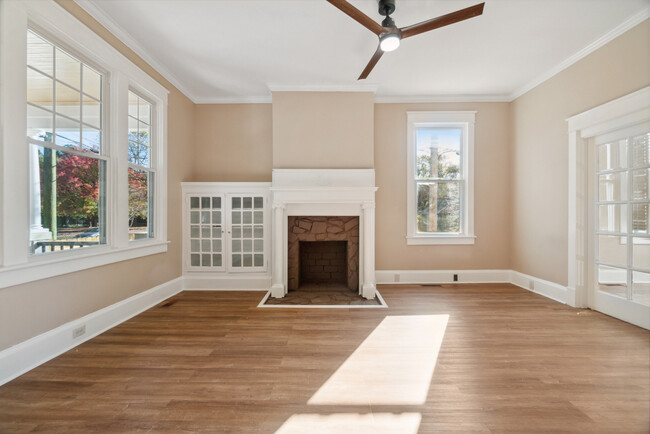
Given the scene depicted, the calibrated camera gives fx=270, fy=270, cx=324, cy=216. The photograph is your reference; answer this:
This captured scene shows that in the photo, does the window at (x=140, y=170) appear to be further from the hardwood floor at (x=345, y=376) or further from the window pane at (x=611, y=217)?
the window pane at (x=611, y=217)

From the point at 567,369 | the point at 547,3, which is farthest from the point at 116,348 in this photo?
the point at 547,3

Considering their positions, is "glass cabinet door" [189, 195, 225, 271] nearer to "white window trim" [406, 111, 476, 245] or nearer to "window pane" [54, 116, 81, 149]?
"window pane" [54, 116, 81, 149]

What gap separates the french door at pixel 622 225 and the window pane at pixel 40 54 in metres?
5.07

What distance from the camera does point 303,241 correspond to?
13.2 ft

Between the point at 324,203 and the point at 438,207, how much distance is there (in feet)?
6.32

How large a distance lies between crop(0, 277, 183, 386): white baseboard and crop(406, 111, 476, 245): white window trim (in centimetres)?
365

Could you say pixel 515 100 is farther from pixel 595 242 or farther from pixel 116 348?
pixel 116 348

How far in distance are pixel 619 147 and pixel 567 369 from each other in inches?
91.8

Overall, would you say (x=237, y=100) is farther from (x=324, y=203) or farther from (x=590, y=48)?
(x=590, y=48)

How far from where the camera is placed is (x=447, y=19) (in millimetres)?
2047

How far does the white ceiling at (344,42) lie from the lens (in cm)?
236

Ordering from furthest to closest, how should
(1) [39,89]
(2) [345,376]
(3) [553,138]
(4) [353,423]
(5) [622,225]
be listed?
1. (3) [553,138]
2. (5) [622,225]
3. (1) [39,89]
4. (2) [345,376]
5. (4) [353,423]

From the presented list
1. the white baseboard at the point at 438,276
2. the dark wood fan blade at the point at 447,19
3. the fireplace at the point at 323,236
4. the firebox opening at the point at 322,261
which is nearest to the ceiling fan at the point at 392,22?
the dark wood fan blade at the point at 447,19

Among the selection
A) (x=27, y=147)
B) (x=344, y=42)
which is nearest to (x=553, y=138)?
(x=344, y=42)
